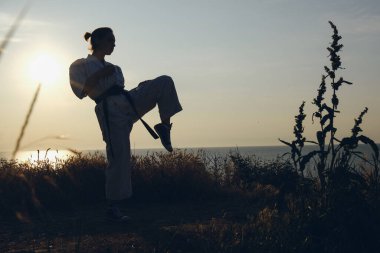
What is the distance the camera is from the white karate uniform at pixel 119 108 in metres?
5.37

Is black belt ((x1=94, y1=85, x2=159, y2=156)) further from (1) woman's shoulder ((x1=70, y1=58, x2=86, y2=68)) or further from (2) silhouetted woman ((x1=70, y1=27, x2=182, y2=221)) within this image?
(1) woman's shoulder ((x1=70, y1=58, x2=86, y2=68))

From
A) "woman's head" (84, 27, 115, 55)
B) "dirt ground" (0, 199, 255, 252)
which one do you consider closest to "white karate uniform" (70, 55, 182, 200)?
"woman's head" (84, 27, 115, 55)

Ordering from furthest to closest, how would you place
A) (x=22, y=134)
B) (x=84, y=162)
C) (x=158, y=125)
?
(x=84, y=162), (x=158, y=125), (x=22, y=134)

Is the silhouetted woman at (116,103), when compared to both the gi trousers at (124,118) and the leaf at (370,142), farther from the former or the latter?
the leaf at (370,142)

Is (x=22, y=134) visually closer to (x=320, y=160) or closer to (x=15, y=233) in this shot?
(x=320, y=160)

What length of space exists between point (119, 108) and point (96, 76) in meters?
0.45

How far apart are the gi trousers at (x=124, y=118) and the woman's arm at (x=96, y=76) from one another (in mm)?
235

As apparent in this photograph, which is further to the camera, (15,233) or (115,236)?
(15,233)

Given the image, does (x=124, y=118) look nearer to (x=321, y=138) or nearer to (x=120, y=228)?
(x=120, y=228)

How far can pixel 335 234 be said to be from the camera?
147 inches

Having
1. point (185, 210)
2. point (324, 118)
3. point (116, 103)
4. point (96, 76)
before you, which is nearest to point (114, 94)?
point (116, 103)

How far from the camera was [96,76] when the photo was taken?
17.5ft

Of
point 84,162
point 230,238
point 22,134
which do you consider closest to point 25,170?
point 84,162

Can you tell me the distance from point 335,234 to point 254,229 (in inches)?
25.7
